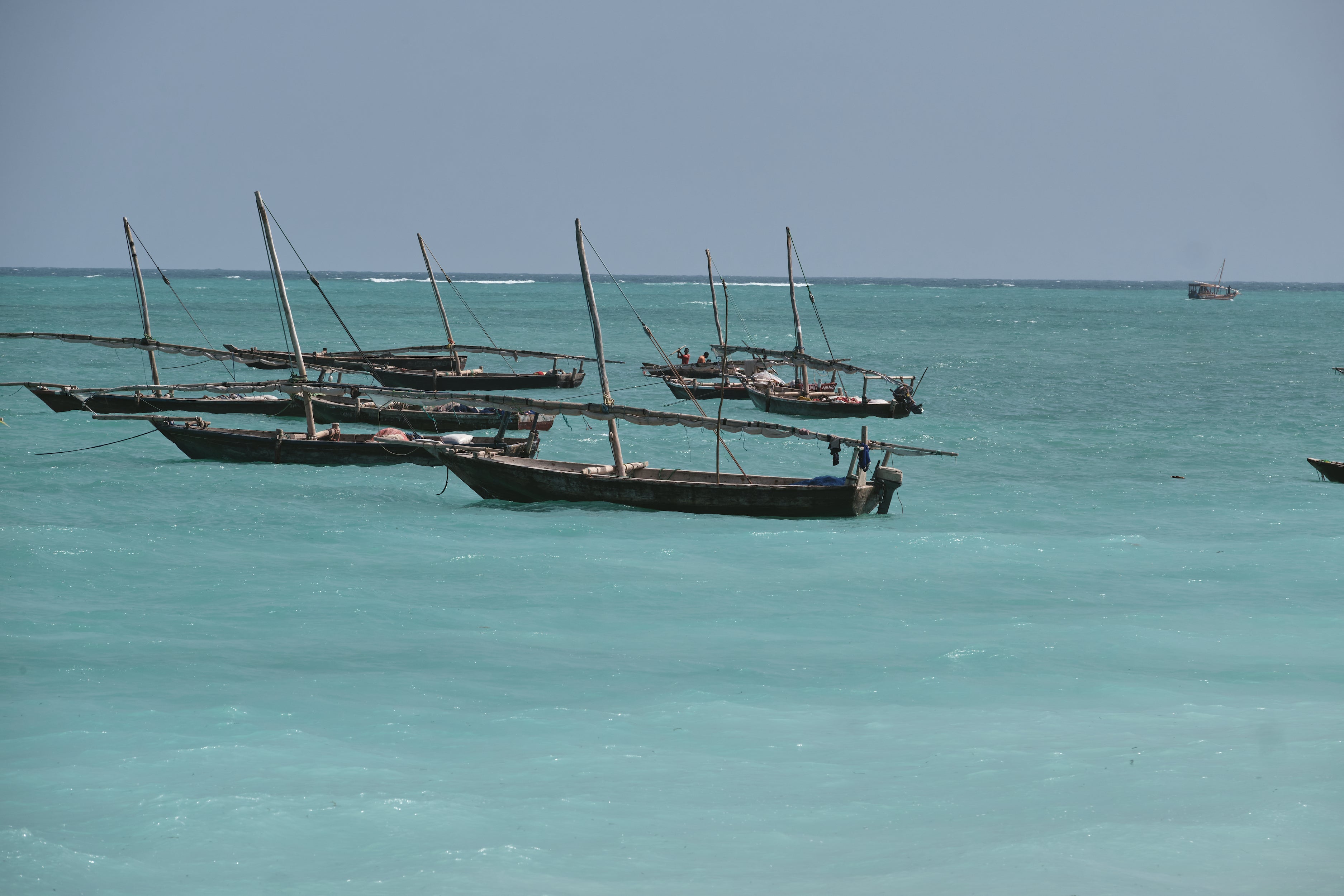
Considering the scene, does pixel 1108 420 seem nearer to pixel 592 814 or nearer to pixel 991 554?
pixel 991 554

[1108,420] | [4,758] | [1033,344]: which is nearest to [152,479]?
[4,758]

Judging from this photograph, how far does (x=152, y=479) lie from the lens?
31.9 m

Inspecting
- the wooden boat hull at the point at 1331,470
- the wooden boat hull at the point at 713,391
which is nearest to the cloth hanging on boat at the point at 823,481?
the wooden boat hull at the point at 1331,470

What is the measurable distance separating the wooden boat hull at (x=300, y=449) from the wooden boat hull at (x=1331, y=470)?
65.2 ft

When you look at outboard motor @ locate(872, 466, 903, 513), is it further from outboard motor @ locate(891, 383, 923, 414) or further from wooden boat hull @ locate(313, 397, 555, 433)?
outboard motor @ locate(891, 383, 923, 414)

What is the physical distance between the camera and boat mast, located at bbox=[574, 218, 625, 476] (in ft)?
90.8

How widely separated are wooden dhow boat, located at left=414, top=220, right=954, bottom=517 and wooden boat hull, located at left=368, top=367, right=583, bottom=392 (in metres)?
24.0

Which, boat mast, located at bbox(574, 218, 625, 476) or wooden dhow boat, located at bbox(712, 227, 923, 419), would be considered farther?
wooden dhow boat, located at bbox(712, 227, 923, 419)

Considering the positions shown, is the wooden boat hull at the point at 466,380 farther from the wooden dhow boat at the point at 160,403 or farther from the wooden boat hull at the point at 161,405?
the wooden boat hull at the point at 161,405

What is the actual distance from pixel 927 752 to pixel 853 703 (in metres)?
1.76

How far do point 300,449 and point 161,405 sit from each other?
1137 centimetres

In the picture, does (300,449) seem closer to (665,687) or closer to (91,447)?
(91,447)

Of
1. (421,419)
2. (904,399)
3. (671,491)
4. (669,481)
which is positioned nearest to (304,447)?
(421,419)

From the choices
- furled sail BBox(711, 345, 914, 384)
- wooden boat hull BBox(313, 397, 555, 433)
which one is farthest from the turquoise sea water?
furled sail BBox(711, 345, 914, 384)
